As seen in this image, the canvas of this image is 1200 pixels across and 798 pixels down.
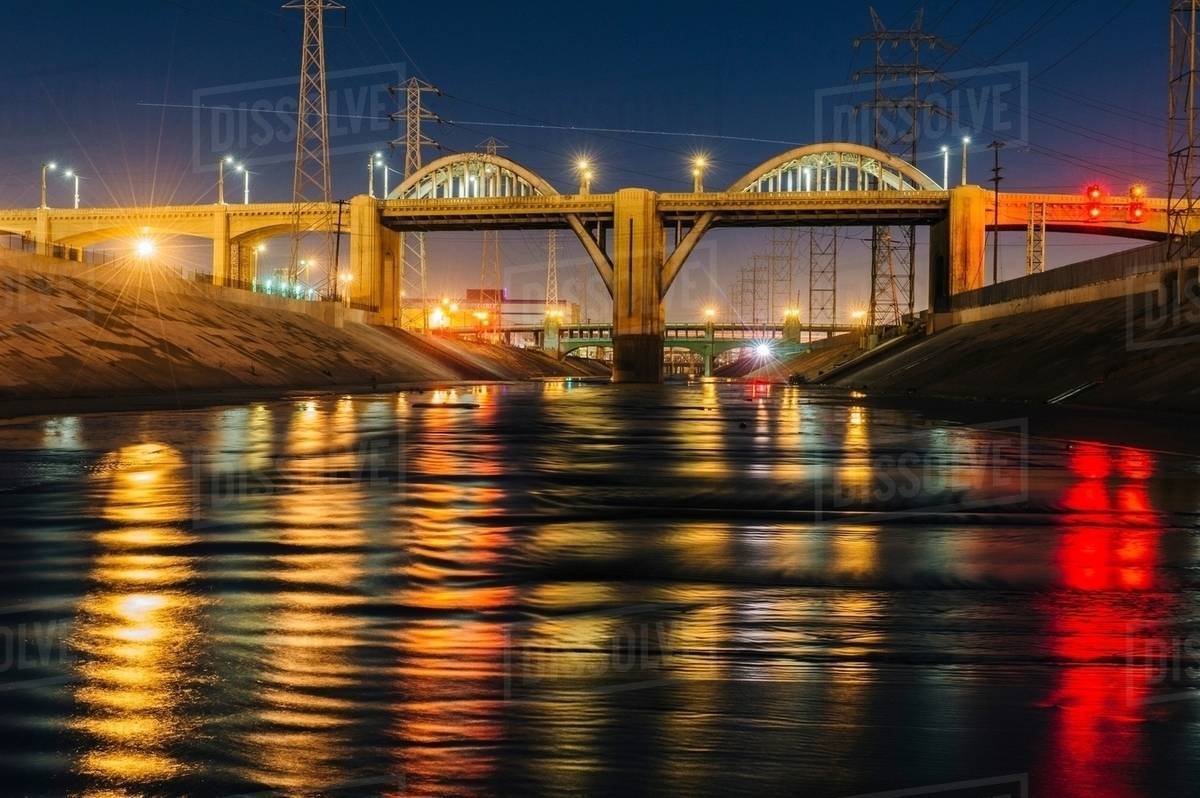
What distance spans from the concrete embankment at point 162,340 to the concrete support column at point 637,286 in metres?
14.4

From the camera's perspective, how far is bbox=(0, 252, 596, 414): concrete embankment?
139 ft

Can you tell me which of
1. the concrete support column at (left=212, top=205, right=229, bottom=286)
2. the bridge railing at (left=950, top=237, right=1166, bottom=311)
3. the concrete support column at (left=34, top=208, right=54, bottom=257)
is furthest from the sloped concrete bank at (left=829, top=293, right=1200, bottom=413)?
the concrete support column at (left=34, top=208, right=54, bottom=257)

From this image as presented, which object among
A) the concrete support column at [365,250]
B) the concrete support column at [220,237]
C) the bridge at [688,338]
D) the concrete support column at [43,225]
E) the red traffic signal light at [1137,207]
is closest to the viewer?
the red traffic signal light at [1137,207]

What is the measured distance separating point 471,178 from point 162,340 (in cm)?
6428

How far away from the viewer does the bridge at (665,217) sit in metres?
86.8

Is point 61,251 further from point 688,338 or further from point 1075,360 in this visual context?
point 688,338

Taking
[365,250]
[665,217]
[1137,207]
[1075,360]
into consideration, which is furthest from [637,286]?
[1075,360]

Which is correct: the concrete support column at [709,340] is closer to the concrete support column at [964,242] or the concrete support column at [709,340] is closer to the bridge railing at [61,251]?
the concrete support column at [964,242]

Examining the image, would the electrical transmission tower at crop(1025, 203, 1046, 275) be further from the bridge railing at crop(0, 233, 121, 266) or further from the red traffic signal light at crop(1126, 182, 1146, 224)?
the bridge railing at crop(0, 233, 121, 266)

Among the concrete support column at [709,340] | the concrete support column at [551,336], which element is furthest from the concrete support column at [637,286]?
the concrete support column at [709,340]

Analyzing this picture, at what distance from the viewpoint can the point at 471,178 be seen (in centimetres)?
11425

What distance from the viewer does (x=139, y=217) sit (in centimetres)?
12762

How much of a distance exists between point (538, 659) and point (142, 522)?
7292mm

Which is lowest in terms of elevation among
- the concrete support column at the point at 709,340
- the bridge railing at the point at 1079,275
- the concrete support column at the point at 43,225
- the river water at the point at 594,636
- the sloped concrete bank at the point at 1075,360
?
the river water at the point at 594,636
